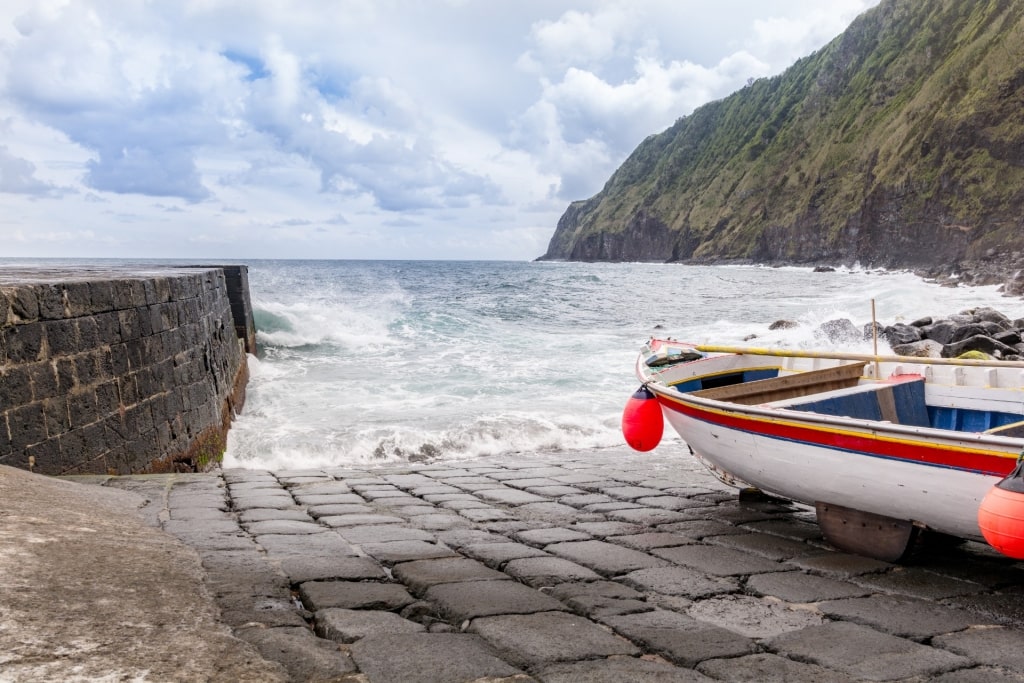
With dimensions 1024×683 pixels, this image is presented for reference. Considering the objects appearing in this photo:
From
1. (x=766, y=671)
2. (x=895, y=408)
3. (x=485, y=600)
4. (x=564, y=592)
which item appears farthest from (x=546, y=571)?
(x=895, y=408)

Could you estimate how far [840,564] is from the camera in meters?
4.68

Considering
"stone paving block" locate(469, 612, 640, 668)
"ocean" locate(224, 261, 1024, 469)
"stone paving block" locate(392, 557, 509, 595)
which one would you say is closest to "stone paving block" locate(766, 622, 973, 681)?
"stone paving block" locate(469, 612, 640, 668)

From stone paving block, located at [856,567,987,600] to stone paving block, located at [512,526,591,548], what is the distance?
167 cm

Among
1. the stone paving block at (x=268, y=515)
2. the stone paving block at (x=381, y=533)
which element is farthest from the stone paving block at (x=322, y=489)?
the stone paving block at (x=381, y=533)

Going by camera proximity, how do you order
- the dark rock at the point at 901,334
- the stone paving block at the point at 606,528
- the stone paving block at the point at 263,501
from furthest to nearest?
the dark rock at the point at 901,334
the stone paving block at the point at 263,501
the stone paving block at the point at 606,528

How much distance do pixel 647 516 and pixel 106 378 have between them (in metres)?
4.81

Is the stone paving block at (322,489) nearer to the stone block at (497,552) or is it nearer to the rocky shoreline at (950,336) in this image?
the stone block at (497,552)

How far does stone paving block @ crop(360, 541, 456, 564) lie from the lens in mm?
4465

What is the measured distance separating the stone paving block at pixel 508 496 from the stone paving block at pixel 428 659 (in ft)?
10.6

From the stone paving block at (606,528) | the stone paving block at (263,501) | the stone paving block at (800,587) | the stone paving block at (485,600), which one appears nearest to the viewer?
the stone paving block at (485,600)

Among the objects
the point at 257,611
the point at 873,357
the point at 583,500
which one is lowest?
the point at 583,500

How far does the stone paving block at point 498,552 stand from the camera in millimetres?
4537

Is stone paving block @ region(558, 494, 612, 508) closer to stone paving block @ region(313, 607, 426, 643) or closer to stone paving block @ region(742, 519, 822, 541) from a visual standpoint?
stone paving block @ region(742, 519, 822, 541)

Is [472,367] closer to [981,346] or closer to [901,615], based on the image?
[981,346]
